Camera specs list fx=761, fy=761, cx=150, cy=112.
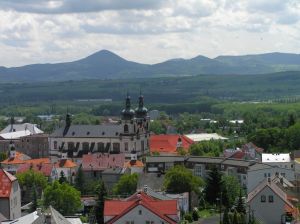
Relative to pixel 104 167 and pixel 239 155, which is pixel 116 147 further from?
pixel 239 155

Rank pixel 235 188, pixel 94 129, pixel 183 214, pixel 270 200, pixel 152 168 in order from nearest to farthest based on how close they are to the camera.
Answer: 1. pixel 270 200
2. pixel 183 214
3. pixel 235 188
4. pixel 152 168
5. pixel 94 129

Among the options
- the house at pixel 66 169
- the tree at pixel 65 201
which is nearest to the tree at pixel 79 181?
the house at pixel 66 169

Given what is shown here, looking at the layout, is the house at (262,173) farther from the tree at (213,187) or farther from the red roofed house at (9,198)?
the red roofed house at (9,198)

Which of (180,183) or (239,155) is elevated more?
(180,183)

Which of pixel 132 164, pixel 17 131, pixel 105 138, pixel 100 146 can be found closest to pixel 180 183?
pixel 132 164

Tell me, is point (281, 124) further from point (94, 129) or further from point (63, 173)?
point (63, 173)

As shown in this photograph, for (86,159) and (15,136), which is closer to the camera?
(86,159)

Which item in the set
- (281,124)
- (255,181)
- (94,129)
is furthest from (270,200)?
(281,124)
